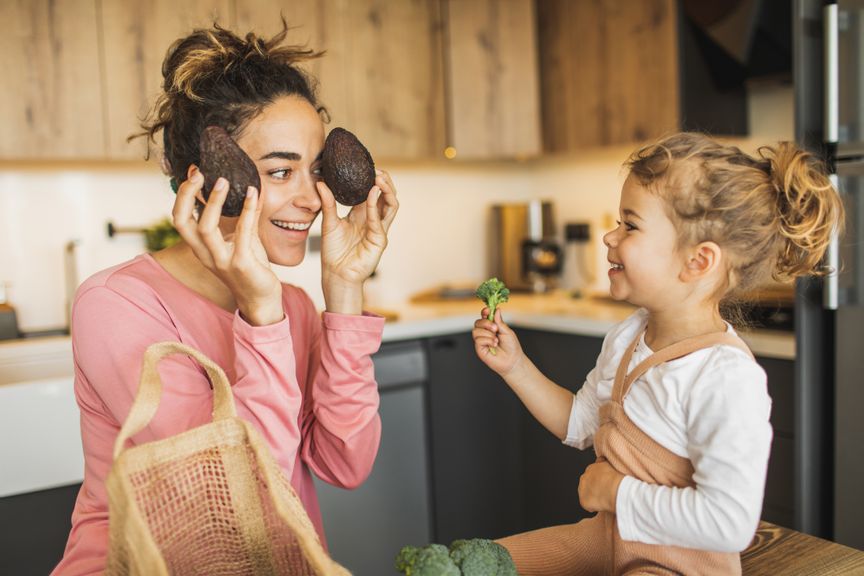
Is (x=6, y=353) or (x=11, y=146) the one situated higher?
(x=11, y=146)

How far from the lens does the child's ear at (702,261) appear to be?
1.15m

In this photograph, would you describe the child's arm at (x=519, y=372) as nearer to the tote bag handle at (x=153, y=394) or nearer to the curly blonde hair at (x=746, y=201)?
the curly blonde hair at (x=746, y=201)

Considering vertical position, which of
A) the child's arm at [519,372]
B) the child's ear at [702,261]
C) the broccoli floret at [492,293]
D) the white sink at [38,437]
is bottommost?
the white sink at [38,437]

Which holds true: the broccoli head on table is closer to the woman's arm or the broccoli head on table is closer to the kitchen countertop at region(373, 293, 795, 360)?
the woman's arm

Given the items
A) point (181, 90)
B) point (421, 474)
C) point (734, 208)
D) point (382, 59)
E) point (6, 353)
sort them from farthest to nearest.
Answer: point (382, 59)
point (421, 474)
point (6, 353)
point (181, 90)
point (734, 208)

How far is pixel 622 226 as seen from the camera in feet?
3.99

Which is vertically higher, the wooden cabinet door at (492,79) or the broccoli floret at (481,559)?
the wooden cabinet door at (492,79)

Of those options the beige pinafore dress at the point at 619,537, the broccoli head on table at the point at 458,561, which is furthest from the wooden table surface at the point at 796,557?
the broccoli head on table at the point at 458,561

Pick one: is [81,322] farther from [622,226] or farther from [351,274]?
[622,226]

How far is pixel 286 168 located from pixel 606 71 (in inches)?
87.3

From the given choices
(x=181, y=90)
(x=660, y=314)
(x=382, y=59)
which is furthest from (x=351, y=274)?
(x=382, y=59)

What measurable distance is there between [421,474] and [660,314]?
6.10 ft

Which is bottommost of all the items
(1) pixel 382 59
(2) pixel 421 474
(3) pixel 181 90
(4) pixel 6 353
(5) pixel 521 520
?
(5) pixel 521 520

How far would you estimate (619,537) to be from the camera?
1071 millimetres
